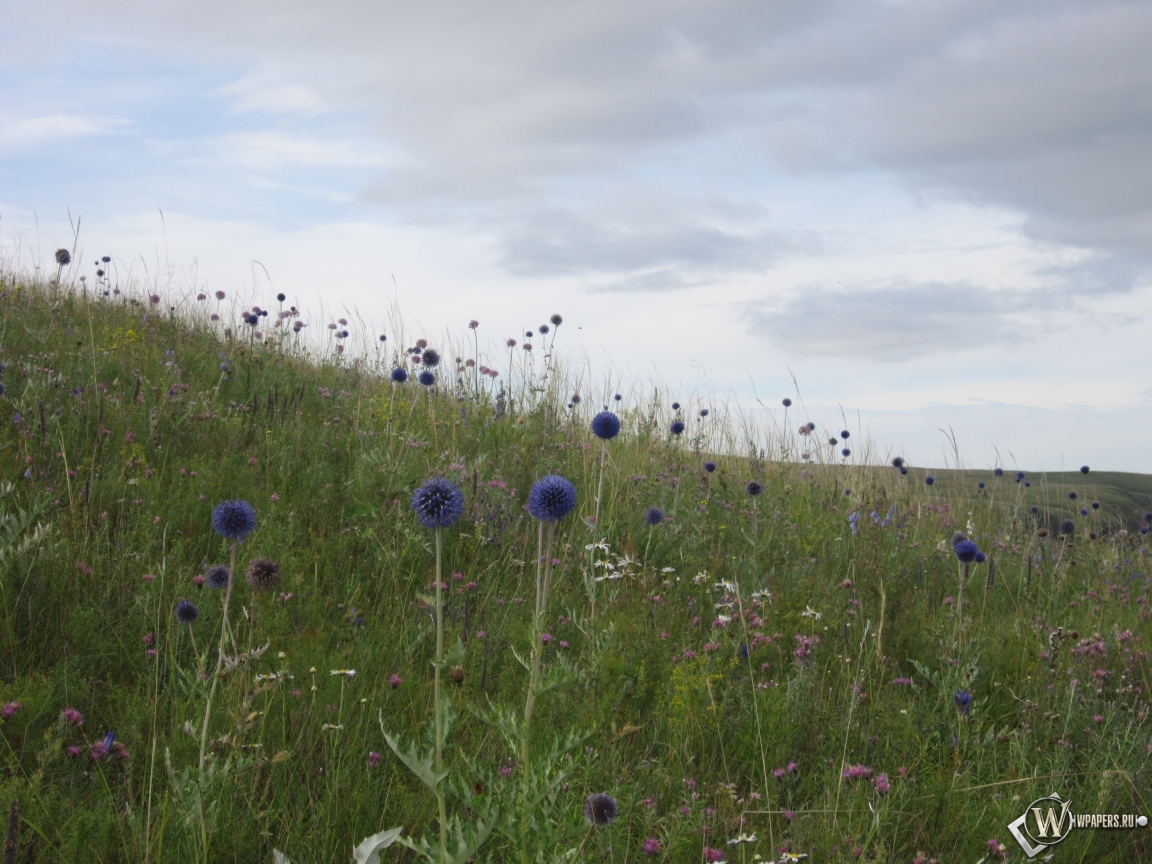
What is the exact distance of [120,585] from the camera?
3.38 metres

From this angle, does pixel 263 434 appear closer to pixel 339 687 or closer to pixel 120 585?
pixel 120 585

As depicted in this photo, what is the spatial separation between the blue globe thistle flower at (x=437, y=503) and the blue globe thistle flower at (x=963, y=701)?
210 cm

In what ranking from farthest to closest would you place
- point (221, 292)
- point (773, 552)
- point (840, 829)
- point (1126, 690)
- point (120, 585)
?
point (221, 292), point (773, 552), point (1126, 690), point (120, 585), point (840, 829)

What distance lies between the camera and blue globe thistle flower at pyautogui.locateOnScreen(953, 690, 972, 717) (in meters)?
3.10

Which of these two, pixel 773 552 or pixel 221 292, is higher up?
pixel 221 292

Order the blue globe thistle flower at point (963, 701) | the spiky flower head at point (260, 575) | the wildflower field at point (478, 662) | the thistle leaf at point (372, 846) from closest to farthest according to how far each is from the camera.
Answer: the thistle leaf at point (372, 846) → the wildflower field at point (478, 662) → the spiky flower head at point (260, 575) → the blue globe thistle flower at point (963, 701)

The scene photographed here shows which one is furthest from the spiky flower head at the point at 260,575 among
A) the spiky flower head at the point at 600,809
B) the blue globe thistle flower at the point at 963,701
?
the blue globe thistle flower at the point at 963,701

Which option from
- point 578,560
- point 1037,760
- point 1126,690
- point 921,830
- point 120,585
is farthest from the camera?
point 578,560

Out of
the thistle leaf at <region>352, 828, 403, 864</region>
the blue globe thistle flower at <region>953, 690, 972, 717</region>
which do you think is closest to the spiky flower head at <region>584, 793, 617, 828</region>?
the thistle leaf at <region>352, 828, 403, 864</region>

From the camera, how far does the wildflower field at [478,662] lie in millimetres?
2262

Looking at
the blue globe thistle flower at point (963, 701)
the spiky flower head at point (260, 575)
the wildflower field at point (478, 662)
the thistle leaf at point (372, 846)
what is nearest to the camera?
the thistle leaf at point (372, 846)

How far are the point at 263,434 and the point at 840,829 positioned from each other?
432cm

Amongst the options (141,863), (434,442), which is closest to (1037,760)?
(141,863)

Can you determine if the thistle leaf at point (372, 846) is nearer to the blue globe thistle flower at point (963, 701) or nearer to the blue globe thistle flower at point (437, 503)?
the blue globe thistle flower at point (437, 503)
